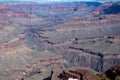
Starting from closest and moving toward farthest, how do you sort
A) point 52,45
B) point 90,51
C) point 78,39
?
Answer: point 90,51
point 52,45
point 78,39

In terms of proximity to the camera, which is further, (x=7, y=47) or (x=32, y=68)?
(x=7, y=47)

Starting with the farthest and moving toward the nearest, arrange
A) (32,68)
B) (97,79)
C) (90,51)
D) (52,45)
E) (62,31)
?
(62,31)
(52,45)
(90,51)
(32,68)
(97,79)

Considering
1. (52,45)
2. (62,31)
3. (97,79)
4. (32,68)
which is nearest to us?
(97,79)

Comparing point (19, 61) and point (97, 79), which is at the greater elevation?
point (97, 79)

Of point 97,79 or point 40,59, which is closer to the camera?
point 97,79

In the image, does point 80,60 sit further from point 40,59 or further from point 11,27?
point 11,27

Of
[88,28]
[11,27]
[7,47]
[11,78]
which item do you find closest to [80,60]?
[7,47]

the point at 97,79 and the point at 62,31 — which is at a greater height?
the point at 97,79

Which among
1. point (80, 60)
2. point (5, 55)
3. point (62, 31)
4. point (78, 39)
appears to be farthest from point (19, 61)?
point (62, 31)

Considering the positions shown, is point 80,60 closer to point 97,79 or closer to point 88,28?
point 88,28
